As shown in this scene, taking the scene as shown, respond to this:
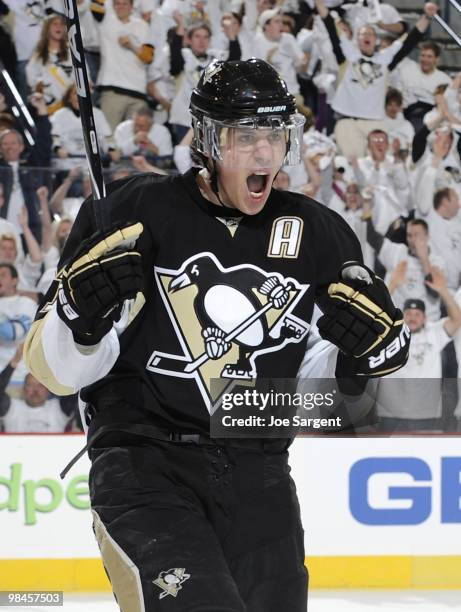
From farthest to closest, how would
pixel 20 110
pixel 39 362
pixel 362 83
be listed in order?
pixel 362 83
pixel 20 110
pixel 39 362

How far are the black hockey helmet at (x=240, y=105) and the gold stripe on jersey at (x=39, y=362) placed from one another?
1.67ft

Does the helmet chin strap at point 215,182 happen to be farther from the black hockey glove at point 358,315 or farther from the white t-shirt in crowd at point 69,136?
the white t-shirt in crowd at point 69,136

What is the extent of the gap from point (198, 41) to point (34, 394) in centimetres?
199

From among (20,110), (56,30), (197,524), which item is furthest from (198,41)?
(197,524)

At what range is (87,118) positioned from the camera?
7.35ft

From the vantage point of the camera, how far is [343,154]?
511 cm

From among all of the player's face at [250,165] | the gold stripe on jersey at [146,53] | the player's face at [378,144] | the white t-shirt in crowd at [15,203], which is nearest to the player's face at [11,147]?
the white t-shirt in crowd at [15,203]

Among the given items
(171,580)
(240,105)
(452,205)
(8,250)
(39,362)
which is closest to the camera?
(171,580)

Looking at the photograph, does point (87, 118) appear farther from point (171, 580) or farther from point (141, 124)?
point (141, 124)

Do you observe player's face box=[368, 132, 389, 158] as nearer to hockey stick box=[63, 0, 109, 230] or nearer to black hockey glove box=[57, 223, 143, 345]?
hockey stick box=[63, 0, 109, 230]

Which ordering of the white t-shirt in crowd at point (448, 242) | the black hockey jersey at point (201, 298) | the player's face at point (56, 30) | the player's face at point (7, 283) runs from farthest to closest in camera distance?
the player's face at point (56, 30) → the white t-shirt in crowd at point (448, 242) → the player's face at point (7, 283) → the black hockey jersey at point (201, 298)

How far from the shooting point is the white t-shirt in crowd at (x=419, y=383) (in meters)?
4.34

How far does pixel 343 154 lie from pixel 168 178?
290cm

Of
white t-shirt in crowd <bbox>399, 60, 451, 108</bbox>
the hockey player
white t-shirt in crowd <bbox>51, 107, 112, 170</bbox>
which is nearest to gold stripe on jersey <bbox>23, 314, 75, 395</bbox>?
the hockey player
